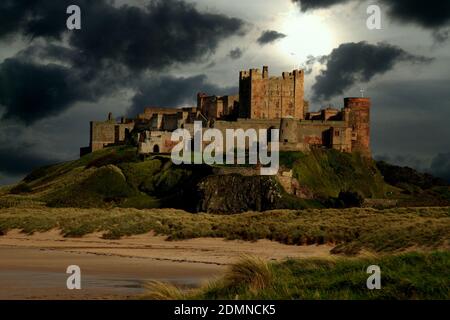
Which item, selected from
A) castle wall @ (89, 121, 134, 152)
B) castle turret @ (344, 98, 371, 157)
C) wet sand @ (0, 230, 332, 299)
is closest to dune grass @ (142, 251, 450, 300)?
wet sand @ (0, 230, 332, 299)

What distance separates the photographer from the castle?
328 ft

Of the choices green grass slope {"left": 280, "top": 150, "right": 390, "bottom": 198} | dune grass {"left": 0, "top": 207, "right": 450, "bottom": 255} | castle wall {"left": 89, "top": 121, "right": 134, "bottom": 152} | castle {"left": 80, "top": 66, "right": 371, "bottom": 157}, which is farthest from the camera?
castle wall {"left": 89, "top": 121, "right": 134, "bottom": 152}

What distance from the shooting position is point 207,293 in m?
15.8

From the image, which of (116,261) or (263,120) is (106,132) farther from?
(116,261)

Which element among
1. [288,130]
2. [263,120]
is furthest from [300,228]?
[263,120]

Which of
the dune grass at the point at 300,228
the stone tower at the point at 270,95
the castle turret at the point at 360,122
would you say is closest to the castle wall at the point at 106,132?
the stone tower at the point at 270,95

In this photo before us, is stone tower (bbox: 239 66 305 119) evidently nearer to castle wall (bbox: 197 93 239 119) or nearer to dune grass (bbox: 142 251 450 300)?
castle wall (bbox: 197 93 239 119)

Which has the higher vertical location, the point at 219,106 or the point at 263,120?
the point at 219,106

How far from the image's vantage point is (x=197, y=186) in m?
77.8

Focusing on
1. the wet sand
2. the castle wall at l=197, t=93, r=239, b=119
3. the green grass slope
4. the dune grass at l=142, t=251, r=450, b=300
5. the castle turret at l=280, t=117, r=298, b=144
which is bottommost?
the wet sand

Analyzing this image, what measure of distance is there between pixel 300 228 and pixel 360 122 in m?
63.3

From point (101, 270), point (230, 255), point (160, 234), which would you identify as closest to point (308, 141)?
point (160, 234)

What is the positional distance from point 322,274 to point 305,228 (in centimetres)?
2545
